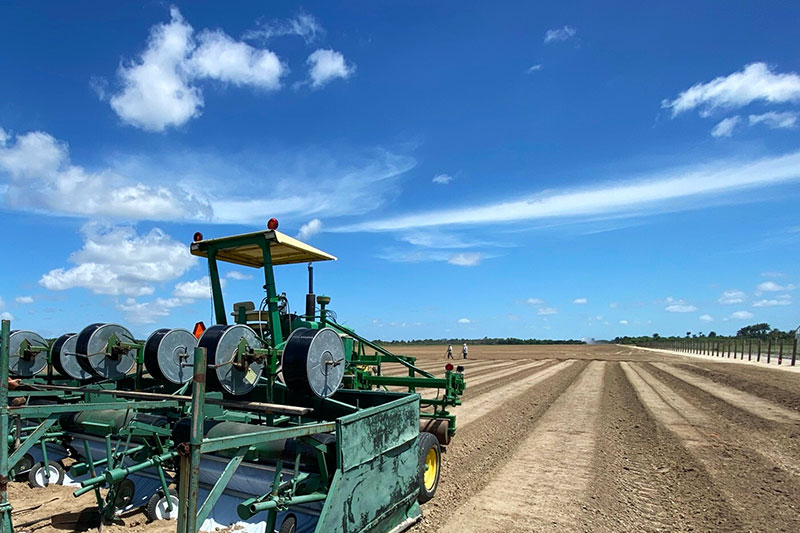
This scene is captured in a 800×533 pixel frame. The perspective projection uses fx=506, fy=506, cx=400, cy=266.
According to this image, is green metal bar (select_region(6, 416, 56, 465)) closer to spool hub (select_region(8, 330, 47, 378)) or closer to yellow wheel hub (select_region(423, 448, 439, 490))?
yellow wheel hub (select_region(423, 448, 439, 490))

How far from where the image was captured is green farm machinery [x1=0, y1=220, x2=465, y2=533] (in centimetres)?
332

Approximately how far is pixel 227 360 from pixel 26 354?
488 cm

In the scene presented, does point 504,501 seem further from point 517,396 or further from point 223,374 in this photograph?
A: point 517,396

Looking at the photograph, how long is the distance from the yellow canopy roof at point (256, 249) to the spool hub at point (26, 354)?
3237 mm

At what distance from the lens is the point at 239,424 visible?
462 cm

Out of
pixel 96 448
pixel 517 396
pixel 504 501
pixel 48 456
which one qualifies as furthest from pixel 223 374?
pixel 517 396

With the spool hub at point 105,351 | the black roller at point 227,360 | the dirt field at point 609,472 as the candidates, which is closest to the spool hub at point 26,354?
the spool hub at point 105,351

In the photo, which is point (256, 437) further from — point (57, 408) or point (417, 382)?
point (417, 382)

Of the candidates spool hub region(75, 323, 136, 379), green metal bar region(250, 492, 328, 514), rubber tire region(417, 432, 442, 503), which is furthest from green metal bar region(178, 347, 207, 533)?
spool hub region(75, 323, 136, 379)

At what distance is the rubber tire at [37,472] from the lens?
584 cm

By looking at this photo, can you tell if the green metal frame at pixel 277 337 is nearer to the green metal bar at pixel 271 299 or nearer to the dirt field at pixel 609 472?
the green metal bar at pixel 271 299

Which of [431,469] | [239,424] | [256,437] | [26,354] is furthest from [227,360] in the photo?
[26,354]

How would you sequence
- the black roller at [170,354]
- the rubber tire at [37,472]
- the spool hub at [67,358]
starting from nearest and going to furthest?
1. the black roller at [170,354]
2. the rubber tire at [37,472]
3. the spool hub at [67,358]

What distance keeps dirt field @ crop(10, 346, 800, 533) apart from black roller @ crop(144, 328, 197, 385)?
1403mm
